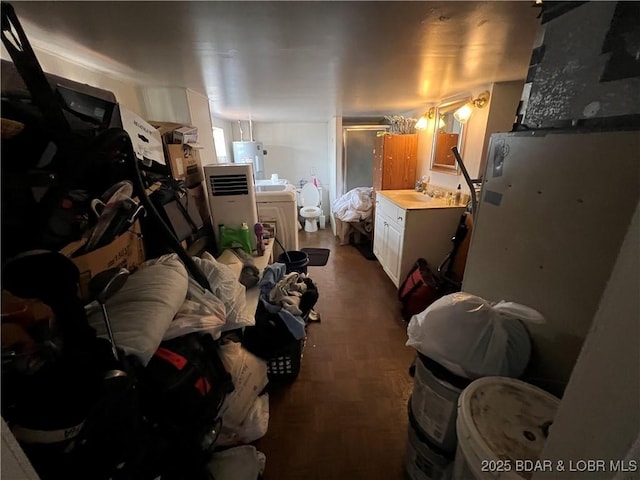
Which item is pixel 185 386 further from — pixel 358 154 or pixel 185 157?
pixel 358 154

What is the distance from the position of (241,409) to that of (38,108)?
139 cm

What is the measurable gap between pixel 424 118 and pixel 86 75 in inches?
132

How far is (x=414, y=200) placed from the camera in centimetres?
299

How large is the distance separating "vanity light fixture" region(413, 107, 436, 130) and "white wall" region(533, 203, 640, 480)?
3.34 m

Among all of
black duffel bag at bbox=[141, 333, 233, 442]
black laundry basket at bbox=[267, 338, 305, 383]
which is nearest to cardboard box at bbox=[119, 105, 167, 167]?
black duffel bag at bbox=[141, 333, 233, 442]

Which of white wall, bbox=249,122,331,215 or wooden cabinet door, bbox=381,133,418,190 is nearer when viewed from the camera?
wooden cabinet door, bbox=381,133,418,190

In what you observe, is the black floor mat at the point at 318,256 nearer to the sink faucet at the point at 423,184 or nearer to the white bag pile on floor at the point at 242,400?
the sink faucet at the point at 423,184

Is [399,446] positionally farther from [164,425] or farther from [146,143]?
[146,143]

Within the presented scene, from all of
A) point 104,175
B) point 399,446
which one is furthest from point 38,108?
point 399,446

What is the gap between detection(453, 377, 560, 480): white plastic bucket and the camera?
616mm

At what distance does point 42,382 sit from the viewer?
1.53 ft

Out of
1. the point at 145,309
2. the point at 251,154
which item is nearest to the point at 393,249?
the point at 145,309

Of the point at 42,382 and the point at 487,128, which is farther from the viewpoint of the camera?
the point at 487,128

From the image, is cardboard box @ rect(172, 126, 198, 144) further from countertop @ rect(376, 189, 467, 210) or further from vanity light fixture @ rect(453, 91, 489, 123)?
vanity light fixture @ rect(453, 91, 489, 123)
